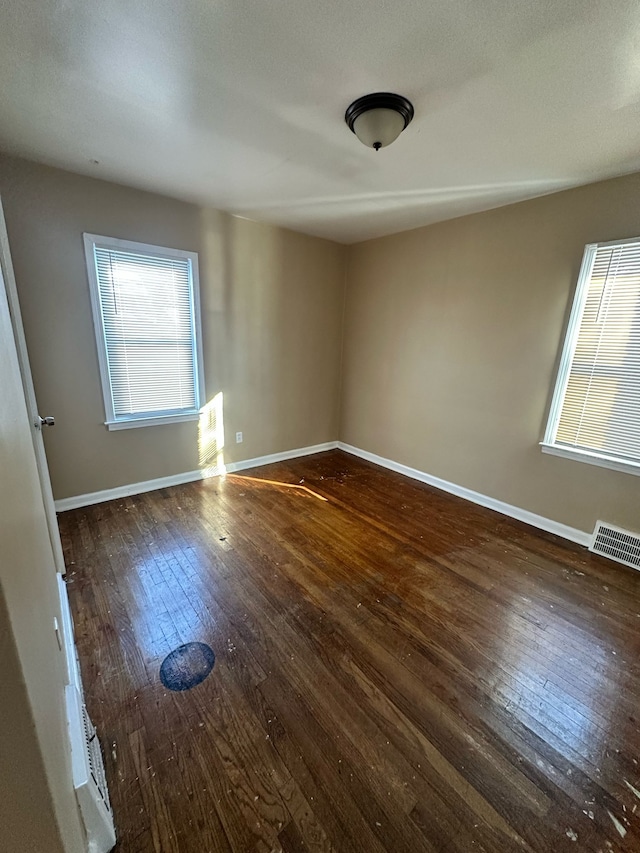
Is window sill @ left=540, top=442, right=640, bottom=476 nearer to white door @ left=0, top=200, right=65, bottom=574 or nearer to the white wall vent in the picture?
the white wall vent

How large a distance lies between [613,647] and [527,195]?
300 cm

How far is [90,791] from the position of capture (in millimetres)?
976

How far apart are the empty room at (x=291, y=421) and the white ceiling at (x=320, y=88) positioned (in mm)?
17

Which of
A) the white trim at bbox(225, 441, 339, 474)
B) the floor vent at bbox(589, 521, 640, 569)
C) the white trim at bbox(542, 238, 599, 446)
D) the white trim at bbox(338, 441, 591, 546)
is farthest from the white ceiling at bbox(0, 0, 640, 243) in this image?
the white trim at bbox(225, 441, 339, 474)

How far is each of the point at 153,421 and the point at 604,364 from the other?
3.65 m

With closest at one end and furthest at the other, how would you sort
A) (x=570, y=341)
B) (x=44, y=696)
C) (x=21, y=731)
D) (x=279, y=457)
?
(x=21, y=731)
(x=44, y=696)
(x=570, y=341)
(x=279, y=457)

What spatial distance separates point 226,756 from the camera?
1253 millimetres

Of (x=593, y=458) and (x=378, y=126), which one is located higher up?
(x=378, y=126)

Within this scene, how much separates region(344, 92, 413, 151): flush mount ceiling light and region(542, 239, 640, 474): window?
169cm

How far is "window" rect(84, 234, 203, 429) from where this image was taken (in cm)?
279

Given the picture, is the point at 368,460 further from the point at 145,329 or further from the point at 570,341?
the point at 145,329

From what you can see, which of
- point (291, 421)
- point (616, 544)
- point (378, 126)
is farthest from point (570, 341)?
point (291, 421)

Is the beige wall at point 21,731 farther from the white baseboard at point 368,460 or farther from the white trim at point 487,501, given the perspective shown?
the white trim at point 487,501

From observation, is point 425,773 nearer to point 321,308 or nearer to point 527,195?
point 527,195
